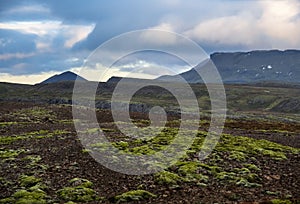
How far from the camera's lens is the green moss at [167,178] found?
20922 mm

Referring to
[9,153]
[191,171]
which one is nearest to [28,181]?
[9,153]

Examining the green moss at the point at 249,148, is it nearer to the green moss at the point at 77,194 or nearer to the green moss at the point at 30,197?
the green moss at the point at 77,194

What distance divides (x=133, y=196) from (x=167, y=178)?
346cm

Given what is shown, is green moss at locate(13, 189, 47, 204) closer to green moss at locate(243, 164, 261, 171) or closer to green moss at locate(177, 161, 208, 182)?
green moss at locate(177, 161, 208, 182)

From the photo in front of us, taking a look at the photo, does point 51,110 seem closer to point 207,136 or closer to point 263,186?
point 207,136

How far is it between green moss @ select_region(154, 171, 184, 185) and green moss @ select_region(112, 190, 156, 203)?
6.86 ft

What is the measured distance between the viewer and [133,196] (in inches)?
724

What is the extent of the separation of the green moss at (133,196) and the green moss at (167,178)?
209 centimetres

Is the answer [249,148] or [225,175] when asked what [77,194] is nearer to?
[225,175]

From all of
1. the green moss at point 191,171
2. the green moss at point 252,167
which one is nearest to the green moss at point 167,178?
the green moss at point 191,171

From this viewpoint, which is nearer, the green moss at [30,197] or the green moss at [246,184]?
the green moss at [30,197]

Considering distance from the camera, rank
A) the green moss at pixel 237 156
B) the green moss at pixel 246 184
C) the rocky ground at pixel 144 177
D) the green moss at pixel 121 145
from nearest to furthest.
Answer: the rocky ground at pixel 144 177, the green moss at pixel 246 184, the green moss at pixel 237 156, the green moss at pixel 121 145

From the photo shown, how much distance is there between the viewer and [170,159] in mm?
Answer: 25266

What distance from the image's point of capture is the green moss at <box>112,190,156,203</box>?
59.5ft
